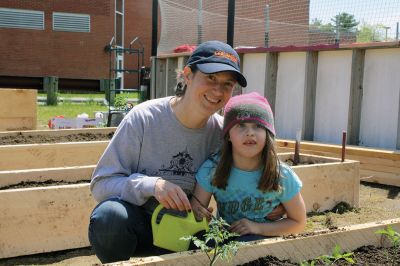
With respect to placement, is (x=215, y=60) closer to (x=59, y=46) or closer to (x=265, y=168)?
(x=265, y=168)

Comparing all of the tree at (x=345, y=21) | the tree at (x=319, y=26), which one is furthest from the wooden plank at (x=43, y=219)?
the tree at (x=319, y=26)

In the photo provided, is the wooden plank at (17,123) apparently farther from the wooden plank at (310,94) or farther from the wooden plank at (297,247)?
the wooden plank at (297,247)

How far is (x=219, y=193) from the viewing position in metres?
2.75

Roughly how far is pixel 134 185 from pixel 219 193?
1.53 feet

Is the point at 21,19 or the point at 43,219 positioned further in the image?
the point at 21,19

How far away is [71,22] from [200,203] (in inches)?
939

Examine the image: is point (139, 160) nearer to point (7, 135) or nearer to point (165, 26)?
point (7, 135)

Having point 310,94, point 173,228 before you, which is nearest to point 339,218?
point 173,228

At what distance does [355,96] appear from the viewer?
276 inches

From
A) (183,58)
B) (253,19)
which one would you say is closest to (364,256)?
(183,58)

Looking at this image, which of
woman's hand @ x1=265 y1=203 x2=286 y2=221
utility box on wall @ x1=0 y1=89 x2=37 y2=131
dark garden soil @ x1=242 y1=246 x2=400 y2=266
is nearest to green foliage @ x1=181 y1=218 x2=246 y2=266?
dark garden soil @ x1=242 y1=246 x2=400 y2=266

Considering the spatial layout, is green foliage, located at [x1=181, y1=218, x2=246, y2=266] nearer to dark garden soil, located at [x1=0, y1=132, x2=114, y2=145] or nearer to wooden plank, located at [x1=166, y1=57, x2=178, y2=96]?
dark garden soil, located at [x1=0, y1=132, x2=114, y2=145]

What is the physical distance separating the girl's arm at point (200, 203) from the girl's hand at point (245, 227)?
0.51ft

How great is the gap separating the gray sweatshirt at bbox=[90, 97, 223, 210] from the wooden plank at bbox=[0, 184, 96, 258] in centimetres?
117
